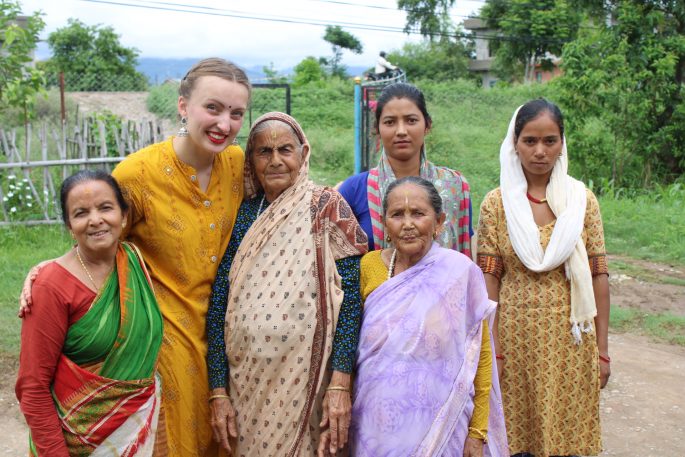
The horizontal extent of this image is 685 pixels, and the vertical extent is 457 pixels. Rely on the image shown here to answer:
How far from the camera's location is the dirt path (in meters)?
4.05

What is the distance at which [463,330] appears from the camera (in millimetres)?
2479

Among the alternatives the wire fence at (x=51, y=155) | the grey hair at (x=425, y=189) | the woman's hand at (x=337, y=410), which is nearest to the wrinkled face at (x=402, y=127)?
the grey hair at (x=425, y=189)

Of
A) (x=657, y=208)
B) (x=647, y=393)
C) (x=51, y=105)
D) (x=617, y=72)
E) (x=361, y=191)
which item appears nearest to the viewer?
(x=361, y=191)

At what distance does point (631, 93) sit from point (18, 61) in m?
8.54

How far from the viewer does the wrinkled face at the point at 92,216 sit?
7.29 feet

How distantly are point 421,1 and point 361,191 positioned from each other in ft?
94.9

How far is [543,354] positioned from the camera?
290cm

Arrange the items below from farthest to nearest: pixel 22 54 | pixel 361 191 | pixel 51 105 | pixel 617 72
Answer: pixel 51 105, pixel 617 72, pixel 22 54, pixel 361 191

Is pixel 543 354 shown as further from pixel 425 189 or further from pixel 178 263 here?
pixel 178 263

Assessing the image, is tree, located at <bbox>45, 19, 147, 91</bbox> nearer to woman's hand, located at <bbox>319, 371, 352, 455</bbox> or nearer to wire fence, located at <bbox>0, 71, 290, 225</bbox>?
wire fence, located at <bbox>0, 71, 290, 225</bbox>

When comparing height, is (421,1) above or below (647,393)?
above

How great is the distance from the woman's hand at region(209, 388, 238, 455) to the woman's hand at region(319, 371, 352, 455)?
33 centimetres

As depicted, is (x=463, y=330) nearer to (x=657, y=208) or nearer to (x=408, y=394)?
(x=408, y=394)

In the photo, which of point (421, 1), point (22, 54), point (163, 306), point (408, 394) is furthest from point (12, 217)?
point (421, 1)
